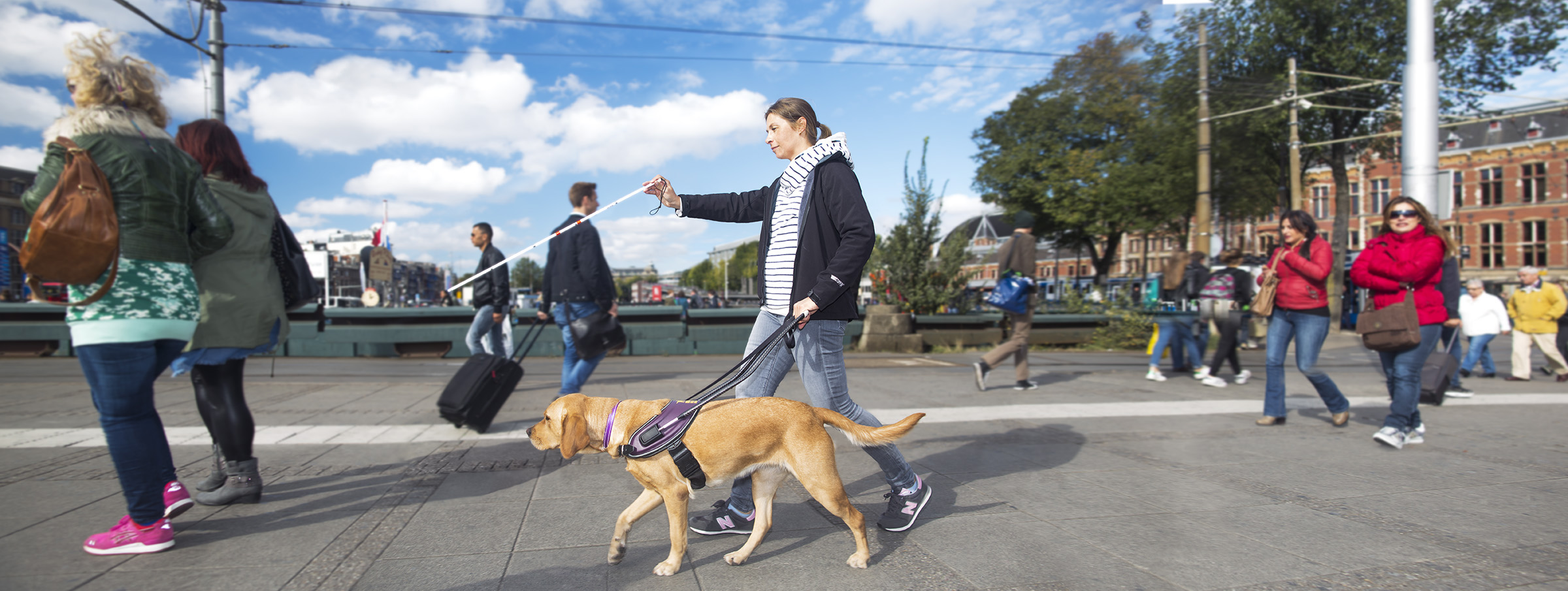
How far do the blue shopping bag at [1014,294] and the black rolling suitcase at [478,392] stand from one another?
4.72 metres

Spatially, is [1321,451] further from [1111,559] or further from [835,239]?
[835,239]

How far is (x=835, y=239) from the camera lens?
288cm

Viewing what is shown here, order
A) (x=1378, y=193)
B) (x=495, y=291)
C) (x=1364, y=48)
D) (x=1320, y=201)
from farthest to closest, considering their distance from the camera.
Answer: (x=1320, y=201) < (x=1378, y=193) < (x=1364, y=48) < (x=495, y=291)

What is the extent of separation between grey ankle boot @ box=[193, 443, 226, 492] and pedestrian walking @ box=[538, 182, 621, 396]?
2505 mm

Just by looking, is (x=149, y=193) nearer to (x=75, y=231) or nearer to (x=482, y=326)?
(x=75, y=231)

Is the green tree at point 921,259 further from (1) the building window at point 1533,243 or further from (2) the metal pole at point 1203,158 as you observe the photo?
(1) the building window at point 1533,243

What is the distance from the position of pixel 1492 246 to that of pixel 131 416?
63495 millimetres

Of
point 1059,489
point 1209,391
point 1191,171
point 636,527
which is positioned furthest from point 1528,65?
point 636,527

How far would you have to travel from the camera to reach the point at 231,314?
3.13 meters

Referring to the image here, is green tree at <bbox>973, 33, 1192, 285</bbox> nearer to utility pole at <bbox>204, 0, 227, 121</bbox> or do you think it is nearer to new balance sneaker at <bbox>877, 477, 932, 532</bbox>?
utility pole at <bbox>204, 0, 227, 121</bbox>

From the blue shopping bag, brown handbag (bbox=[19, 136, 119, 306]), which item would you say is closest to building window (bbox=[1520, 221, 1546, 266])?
the blue shopping bag

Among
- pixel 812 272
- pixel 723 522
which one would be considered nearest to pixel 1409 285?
pixel 812 272

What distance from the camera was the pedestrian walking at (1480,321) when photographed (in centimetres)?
895

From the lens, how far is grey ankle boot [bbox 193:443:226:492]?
328 centimetres
